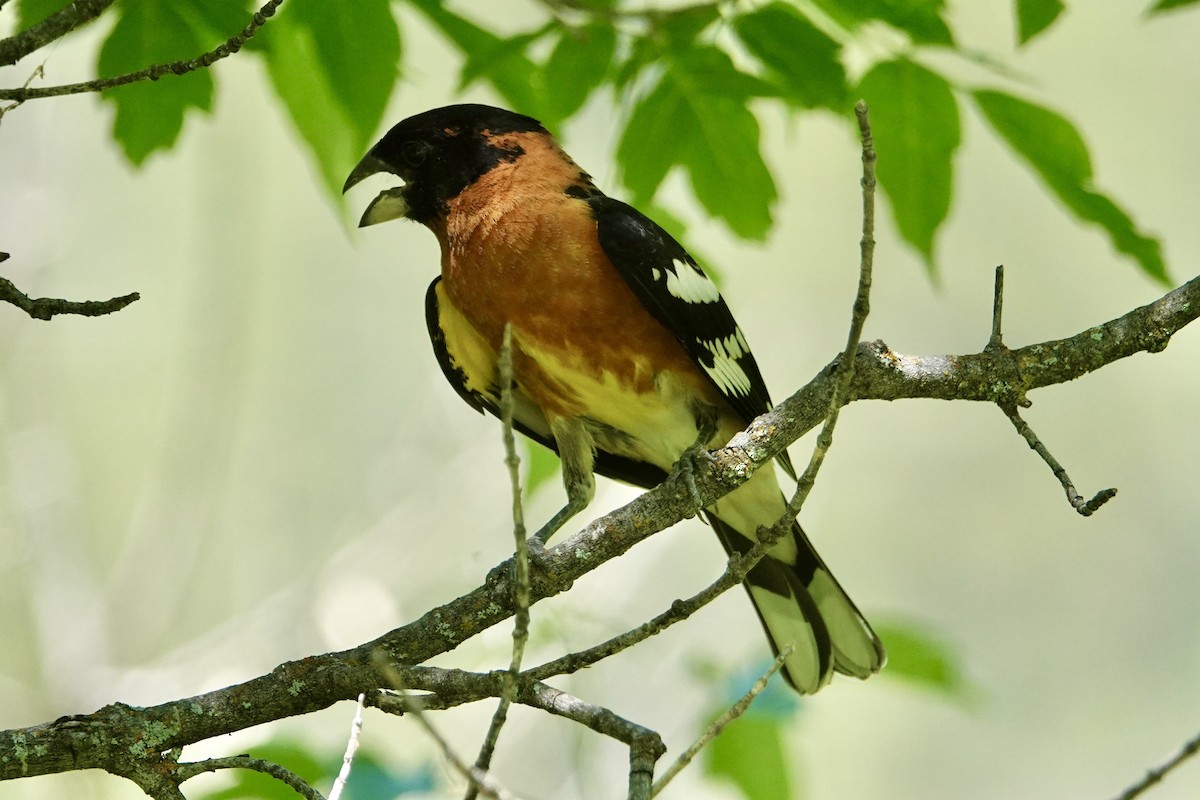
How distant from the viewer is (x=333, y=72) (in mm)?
2527

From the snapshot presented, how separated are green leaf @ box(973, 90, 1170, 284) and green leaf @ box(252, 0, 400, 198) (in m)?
1.46

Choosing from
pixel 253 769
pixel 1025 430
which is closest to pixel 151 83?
pixel 253 769

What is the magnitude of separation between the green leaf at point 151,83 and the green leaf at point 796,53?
1.26 metres

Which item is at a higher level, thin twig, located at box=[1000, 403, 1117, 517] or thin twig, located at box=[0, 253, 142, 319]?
thin twig, located at box=[0, 253, 142, 319]

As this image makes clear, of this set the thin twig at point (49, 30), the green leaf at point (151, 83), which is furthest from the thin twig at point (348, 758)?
the green leaf at point (151, 83)

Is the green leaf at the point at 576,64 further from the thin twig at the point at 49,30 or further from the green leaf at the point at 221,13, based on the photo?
the thin twig at the point at 49,30

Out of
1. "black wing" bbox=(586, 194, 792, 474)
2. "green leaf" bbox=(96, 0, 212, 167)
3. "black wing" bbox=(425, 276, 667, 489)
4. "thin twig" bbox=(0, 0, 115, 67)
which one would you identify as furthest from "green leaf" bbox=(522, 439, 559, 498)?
"thin twig" bbox=(0, 0, 115, 67)

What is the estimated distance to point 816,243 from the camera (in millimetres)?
8109

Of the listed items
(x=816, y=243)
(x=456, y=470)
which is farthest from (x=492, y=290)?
(x=816, y=243)

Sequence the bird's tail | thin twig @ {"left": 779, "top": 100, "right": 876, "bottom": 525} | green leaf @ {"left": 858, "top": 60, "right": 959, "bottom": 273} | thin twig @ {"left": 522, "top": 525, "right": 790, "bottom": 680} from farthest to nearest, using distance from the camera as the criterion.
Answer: the bird's tail
green leaf @ {"left": 858, "top": 60, "right": 959, "bottom": 273}
thin twig @ {"left": 522, "top": 525, "right": 790, "bottom": 680}
thin twig @ {"left": 779, "top": 100, "right": 876, "bottom": 525}

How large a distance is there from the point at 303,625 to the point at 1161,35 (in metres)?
7.32

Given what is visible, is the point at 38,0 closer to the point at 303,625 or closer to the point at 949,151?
the point at 949,151

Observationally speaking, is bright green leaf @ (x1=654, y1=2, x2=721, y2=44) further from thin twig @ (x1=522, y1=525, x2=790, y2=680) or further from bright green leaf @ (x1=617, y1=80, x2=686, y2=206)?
thin twig @ (x1=522, y1=525, x2=790, y2=680)

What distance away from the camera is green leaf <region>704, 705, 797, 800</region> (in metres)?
3.11
